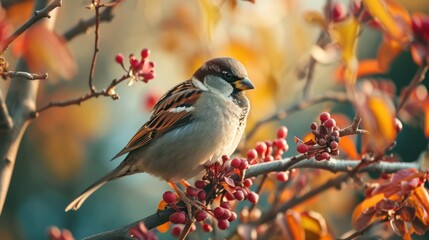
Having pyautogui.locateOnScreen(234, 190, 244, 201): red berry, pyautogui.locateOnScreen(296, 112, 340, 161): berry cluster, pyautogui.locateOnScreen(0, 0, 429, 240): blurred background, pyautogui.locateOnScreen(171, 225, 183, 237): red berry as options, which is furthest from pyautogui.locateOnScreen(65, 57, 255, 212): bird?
pyautogui.locateOnScreen(296, 112, 340, 161): berry cluster

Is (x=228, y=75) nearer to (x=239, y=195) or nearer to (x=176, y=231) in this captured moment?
(x=176, y=231)

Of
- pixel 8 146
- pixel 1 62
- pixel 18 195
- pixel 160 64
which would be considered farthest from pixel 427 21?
pixel 18 195

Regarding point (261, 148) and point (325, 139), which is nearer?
point (325, 139)

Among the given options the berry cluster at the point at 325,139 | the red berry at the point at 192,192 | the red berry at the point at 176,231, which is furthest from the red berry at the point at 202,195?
the berry cluster at the point at 325,139

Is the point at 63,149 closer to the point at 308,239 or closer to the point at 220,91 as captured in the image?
the point at 220,91

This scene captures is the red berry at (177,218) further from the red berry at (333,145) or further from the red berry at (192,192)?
the red berry at (333,145)

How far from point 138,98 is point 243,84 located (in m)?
2.01

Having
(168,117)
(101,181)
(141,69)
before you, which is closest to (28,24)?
(141,69)

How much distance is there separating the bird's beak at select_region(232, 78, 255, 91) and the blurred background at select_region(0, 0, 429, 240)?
70mm

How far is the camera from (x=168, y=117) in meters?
3.38

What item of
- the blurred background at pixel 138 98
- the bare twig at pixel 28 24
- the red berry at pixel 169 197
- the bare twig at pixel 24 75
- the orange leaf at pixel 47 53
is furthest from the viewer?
the blurred background at pixel 138 98

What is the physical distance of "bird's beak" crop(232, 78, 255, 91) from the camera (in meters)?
3.34

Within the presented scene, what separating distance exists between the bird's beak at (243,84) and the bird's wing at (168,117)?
0.18 meters

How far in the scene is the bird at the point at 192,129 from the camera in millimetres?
3158
